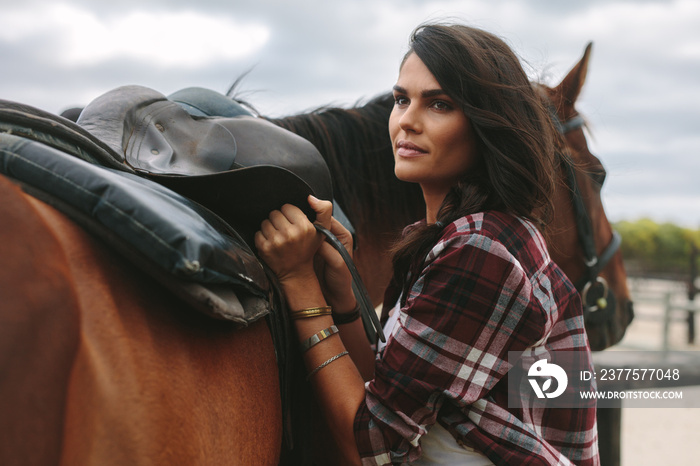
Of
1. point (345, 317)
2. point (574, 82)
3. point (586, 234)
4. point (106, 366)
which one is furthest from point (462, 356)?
point (574, 82)

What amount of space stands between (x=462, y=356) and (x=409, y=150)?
0.52 meters

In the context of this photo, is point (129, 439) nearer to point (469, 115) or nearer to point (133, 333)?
point (133, 333)

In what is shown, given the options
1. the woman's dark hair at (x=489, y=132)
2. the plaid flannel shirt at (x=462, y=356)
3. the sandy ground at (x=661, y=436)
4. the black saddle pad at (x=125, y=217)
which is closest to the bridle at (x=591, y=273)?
the woman's dark hair at (x=489, y=132)

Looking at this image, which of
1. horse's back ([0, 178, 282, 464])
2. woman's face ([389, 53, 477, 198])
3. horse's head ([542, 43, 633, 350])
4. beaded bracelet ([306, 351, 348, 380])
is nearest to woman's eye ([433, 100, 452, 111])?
woman's face ([389, 53, 477, 198])

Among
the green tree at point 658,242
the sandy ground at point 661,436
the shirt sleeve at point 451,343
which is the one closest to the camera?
the shirt sleeve at point 451,343

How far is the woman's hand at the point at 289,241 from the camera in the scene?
1.10m

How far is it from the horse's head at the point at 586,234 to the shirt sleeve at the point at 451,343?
38.8 inches

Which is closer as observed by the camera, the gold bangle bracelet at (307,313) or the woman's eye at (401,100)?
the gold bangle bracelet at (307,313)

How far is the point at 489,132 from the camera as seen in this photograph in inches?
47.3

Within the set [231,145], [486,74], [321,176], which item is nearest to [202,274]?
[231,145]

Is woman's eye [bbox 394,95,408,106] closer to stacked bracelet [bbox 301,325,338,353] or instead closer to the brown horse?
the brown horse

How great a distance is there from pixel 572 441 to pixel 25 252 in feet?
3.74

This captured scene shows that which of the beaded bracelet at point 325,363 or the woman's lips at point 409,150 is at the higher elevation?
the woman's lips at point 409,150

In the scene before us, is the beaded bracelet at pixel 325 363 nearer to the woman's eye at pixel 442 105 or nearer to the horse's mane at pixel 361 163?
Result: the woman's eye at pixel 442 105
